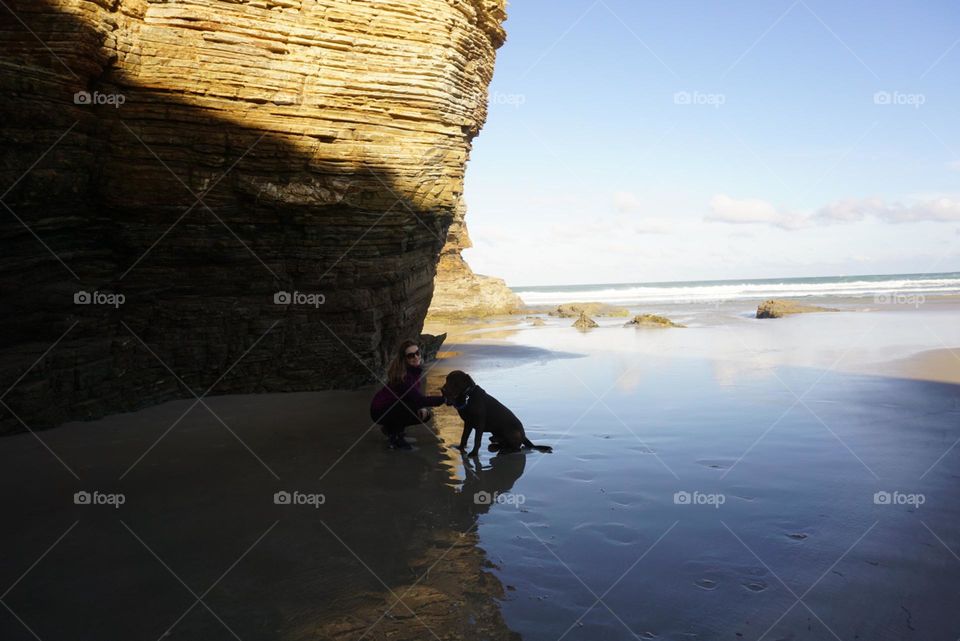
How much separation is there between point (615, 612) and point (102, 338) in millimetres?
8713

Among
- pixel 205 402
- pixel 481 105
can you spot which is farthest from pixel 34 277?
pixel 481 105

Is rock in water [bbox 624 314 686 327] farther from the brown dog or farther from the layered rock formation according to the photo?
the brown dog

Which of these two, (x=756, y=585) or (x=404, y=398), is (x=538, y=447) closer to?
(x=404, y=398)

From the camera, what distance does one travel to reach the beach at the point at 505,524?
3635 mm

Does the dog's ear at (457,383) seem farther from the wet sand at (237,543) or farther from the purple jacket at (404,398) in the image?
the wet sand at (237,543)

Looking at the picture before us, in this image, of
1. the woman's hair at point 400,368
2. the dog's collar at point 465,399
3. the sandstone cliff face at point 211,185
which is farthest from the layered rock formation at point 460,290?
the dog's collar at point 465,399

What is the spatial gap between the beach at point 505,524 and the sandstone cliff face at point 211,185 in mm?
1099

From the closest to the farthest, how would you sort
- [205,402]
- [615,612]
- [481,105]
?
[615,612], [205,402], [481,105]

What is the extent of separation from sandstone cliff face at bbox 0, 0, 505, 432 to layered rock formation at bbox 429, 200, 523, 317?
68.1 feet

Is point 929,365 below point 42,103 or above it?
below

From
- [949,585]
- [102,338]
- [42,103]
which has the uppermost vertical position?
[42,103]

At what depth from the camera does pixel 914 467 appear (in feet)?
20.7

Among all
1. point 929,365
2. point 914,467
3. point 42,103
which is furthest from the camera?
point 929,365

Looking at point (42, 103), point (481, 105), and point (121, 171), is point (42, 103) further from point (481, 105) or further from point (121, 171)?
point (481, 105)
